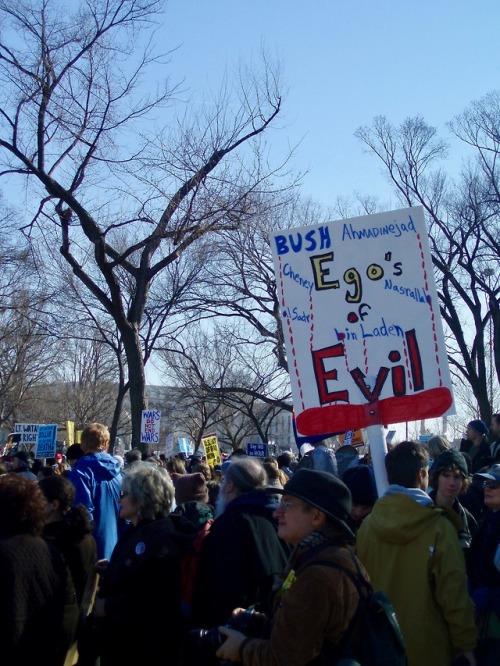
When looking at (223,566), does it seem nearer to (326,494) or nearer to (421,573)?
(421,573)

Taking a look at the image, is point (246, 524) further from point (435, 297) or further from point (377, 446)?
point (435, 297)

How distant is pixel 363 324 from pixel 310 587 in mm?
2805

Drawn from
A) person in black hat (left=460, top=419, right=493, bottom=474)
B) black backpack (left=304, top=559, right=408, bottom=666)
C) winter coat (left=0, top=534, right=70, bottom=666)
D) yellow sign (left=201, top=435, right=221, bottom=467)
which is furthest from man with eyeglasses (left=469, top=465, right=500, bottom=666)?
yellow sign (left=201, top=435, right=221, bottom=467)

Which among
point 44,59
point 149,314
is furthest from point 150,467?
point 149,314

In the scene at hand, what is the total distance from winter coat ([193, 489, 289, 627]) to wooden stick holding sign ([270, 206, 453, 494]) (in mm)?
1117

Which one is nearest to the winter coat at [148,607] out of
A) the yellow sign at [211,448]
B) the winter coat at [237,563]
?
the winter coat at [237,563]

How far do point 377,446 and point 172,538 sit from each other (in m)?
Result: 1.44

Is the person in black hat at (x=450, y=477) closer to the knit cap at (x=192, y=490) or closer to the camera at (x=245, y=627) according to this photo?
the knit cap at (x=192, y=490)

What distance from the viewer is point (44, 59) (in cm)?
1216

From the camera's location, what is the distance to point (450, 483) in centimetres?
543

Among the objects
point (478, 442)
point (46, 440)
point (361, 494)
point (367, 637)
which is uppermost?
point (46, 440)

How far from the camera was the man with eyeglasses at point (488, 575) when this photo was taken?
430cm

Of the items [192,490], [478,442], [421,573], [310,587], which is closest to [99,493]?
[192,490]

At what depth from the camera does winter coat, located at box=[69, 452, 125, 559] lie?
6.79 m
